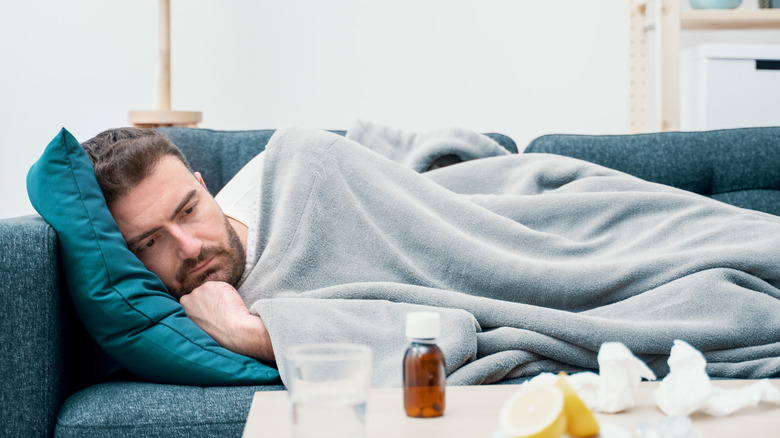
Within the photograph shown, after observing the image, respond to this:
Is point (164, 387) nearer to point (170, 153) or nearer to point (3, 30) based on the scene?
point (170, 153)

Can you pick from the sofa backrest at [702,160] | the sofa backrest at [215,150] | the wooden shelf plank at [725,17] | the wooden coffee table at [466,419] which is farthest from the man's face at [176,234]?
the wooden shelf plank at [725,17]

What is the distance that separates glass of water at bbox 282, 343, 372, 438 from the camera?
0.57 m

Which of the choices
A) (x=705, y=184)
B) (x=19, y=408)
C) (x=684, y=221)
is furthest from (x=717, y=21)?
(x=19, y=408)

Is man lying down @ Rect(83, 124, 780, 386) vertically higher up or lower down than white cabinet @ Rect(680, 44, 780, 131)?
lower down

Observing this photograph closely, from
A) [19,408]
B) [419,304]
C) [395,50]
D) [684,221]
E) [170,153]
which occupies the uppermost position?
[395,50]

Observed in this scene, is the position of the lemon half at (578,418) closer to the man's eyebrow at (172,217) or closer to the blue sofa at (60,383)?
the blue sofa at (60,383)

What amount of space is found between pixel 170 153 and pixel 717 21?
1691 mm

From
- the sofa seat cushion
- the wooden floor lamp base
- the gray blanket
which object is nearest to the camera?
the sofa seat cushion

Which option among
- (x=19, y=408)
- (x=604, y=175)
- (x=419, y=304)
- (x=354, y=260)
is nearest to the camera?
(x=19, y=408)

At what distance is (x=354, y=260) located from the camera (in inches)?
50.4

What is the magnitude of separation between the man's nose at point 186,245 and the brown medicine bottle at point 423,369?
668 millimetres

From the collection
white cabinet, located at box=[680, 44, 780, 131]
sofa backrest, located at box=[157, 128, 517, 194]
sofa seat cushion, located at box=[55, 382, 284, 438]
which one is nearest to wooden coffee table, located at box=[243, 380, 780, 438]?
→ sofa seat cushion, located at box=[55, 382, 284, 438]

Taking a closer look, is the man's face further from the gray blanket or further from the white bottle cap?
the white bottle cap

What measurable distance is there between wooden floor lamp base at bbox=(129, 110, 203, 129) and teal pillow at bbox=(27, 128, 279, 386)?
845 mm
